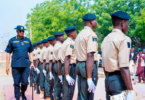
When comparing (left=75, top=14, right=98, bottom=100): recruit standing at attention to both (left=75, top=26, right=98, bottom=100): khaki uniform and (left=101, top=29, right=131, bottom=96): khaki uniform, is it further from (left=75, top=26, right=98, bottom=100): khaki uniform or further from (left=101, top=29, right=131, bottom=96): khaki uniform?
(left=101, top=29, right=131, bottom=96): khaki uniform

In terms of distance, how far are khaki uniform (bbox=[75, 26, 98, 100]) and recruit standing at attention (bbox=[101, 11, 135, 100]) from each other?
25.3 inches

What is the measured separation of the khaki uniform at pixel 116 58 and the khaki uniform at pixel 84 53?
70 centimetres

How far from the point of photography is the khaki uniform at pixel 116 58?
2.96m

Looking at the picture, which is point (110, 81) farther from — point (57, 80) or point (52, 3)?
point (52, 3)

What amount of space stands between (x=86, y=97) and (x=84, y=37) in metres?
0.99

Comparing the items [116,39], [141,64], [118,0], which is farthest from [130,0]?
[116,39]

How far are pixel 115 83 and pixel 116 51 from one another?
16.3 inches

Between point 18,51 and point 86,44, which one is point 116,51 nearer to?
point 86,44

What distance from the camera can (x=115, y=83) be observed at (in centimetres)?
305

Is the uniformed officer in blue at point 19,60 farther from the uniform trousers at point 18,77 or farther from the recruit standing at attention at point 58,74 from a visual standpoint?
the recruit standing at attention at point 58,74

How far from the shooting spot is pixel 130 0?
31.7 meters

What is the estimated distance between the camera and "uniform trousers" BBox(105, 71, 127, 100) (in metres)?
3.02

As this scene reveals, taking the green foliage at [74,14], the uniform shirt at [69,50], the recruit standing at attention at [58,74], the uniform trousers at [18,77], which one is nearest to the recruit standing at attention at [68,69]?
the uniform shirt at [69,50]

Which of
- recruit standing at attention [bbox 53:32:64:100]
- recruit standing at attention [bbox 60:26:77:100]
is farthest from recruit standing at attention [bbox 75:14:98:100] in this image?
recruit standing at attention [bbox 53:32:64:100]
